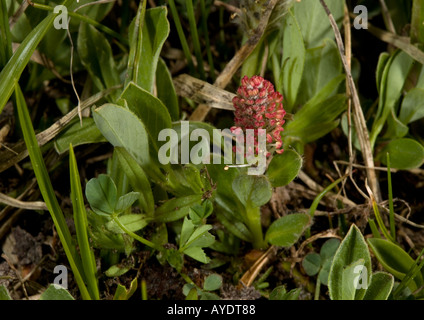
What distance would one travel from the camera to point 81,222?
1.24m

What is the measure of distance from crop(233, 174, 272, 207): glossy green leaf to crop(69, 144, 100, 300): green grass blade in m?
0.39

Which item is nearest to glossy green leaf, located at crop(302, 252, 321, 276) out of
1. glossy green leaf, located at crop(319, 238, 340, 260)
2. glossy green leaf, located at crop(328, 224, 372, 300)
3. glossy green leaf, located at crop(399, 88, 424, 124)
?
glossy green leaf, located at crop(319, 238, 340, 260)

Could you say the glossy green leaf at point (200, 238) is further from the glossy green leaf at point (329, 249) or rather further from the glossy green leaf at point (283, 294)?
the glossy green leaf at point (329, 249)

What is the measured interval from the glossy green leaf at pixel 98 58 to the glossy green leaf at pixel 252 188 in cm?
53

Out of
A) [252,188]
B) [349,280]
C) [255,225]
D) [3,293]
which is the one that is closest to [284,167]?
[252,188]

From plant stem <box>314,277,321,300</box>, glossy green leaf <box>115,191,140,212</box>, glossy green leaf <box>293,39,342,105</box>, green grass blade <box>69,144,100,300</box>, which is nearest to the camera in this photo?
green grass blade <box>69,144,100,300</box>

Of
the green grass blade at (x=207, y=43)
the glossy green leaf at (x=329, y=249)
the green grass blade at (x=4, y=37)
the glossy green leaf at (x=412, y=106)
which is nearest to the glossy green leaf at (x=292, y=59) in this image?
the green grass blade at (x=207, y=43)

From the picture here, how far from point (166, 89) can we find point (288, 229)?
566 mm

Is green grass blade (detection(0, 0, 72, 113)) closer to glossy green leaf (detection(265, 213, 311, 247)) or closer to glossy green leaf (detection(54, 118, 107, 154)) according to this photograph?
glossy green leaf (detection(54, 118, 107, 154))

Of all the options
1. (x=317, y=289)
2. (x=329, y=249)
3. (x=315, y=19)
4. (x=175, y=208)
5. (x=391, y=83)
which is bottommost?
(x=317, y=289)

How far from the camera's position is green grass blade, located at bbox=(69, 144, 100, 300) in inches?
47.3

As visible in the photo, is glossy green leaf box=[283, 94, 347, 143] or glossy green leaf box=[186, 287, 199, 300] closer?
glossy green leaf box=[186, 287, 199, 300]

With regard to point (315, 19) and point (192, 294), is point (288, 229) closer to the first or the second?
point (192, 294)

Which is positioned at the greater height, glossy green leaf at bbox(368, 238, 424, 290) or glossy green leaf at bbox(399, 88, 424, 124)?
glossy green leaf at bbox(399, 88, 424, 124)
